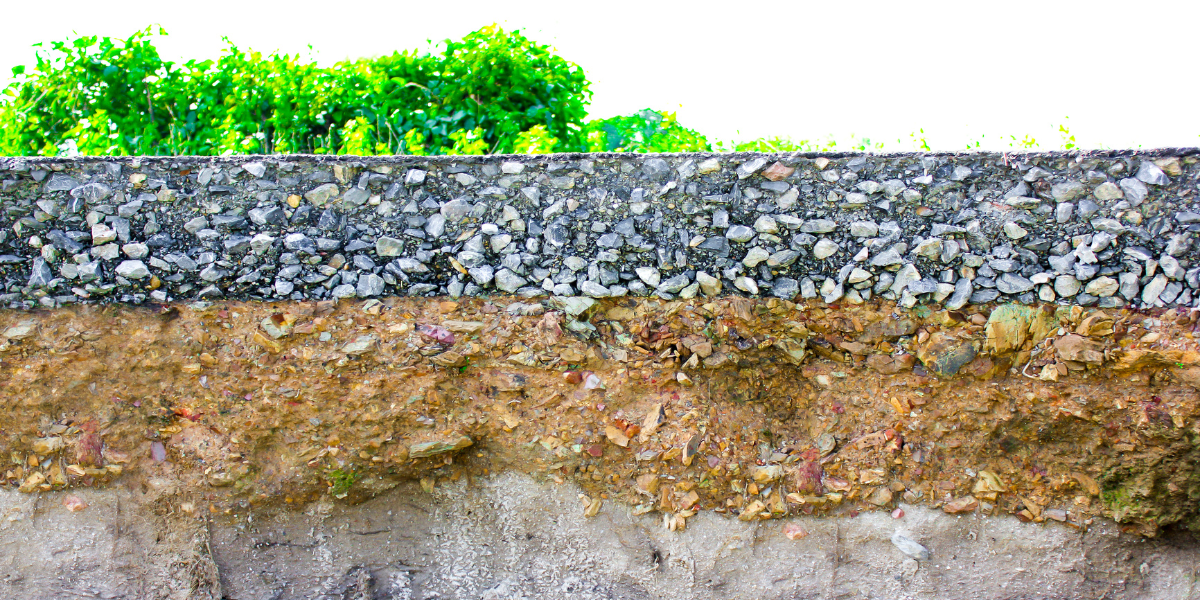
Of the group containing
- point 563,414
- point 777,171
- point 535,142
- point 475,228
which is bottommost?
point 563,414

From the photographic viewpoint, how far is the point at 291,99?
5.22 metres

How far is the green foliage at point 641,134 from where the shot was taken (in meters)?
5.32

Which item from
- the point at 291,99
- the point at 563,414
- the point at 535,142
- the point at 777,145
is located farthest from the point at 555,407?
the point at 291,99

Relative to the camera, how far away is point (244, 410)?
352cm

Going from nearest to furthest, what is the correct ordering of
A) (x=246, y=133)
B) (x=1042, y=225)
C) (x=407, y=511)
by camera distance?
(x=1042, y=225), (x=407, y=511), (x=246, y=133)

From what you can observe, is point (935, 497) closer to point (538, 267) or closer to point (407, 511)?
point (538, 267)

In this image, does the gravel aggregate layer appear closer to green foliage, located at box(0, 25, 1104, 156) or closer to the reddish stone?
the reddish stone

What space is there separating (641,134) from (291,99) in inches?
88.8

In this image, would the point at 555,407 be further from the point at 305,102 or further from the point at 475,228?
the point at 305,102

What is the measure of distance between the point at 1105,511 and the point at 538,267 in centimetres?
256

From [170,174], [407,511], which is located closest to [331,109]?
[170,174]

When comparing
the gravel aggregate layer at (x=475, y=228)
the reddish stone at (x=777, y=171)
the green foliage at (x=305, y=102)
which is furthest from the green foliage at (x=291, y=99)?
the reddish stone at (x=777, y=171)

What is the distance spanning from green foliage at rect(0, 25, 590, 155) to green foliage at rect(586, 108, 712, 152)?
17cm

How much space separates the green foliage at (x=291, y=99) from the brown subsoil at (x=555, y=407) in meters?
1.92
